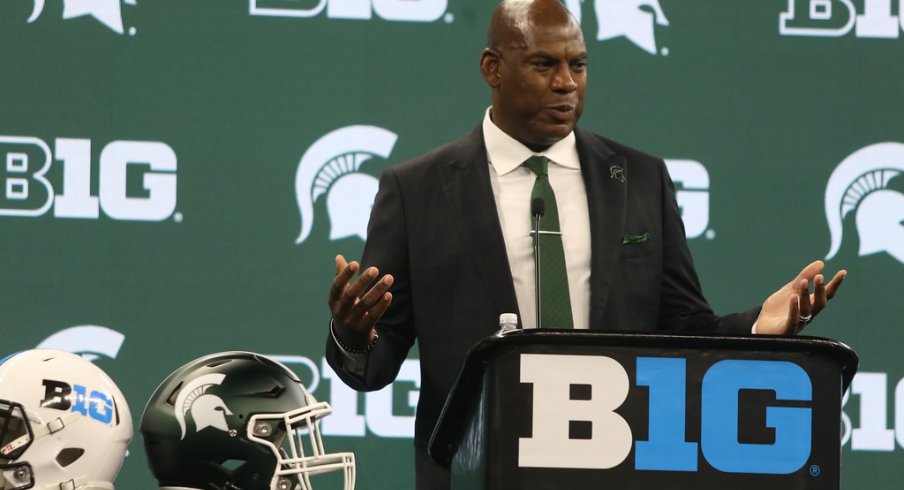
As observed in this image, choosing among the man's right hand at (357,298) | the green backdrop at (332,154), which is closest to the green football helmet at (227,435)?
the man's right hand at (357,298)

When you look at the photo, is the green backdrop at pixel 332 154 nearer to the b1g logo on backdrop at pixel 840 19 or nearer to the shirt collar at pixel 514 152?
the b1g logo on backdrop at pixel 840 19

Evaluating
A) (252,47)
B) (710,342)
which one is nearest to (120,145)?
(252,47)

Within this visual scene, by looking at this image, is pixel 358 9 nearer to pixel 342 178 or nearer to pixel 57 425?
pixel 342 178

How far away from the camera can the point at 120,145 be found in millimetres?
4496

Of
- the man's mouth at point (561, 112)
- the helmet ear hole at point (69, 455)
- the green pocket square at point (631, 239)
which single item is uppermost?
the man's mouth at point (561, 112)

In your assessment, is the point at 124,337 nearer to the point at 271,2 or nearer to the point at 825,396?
the point at 271,2

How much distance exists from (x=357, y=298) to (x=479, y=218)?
61cm

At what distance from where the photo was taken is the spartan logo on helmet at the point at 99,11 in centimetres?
455

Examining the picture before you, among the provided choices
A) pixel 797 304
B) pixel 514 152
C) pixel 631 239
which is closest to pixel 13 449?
pixel 514 152

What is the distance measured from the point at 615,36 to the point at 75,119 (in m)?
1.82

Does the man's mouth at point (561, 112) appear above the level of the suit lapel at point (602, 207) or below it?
above

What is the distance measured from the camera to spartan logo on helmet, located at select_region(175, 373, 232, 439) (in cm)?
309

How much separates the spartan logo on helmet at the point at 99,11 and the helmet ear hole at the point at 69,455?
77.5 inches

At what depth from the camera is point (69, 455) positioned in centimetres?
297
